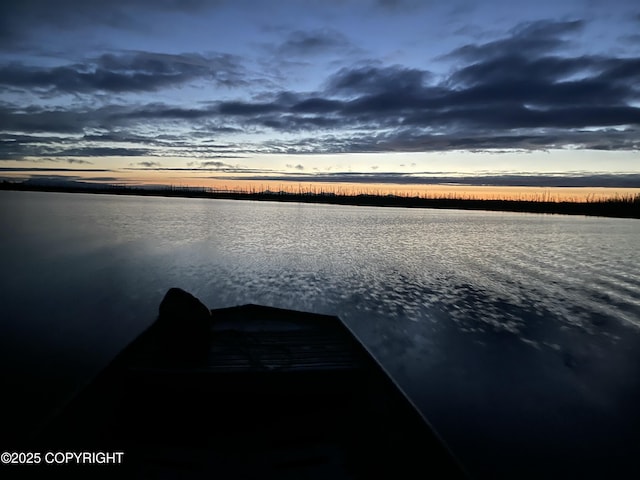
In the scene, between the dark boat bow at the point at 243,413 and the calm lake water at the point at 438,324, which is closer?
the dark boat bow at the point at 243,413

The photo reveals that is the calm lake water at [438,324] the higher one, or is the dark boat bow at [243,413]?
the dark boat bow at [243,413]

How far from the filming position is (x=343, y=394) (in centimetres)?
638

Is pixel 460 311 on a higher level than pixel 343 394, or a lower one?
lower

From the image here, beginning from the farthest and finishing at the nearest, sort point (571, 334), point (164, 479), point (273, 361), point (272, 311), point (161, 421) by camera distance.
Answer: point (571, 334) < point (272, 311) < point (273, 361) < point (161, 421) < point (164, 479)

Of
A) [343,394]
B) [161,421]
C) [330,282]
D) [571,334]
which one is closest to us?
[161,421]

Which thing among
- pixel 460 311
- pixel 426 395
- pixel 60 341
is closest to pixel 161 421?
pixel 426 395

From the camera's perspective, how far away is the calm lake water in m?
7.96

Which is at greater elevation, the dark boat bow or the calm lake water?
the dark boat bow

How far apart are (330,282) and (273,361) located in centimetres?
1506

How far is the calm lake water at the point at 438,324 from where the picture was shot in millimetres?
7961

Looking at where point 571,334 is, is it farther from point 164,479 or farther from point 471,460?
point 164,479

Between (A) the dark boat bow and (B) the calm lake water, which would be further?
(B) the calm lake water

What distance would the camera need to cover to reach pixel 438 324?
14805mm

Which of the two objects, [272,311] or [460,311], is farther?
[460,311]
